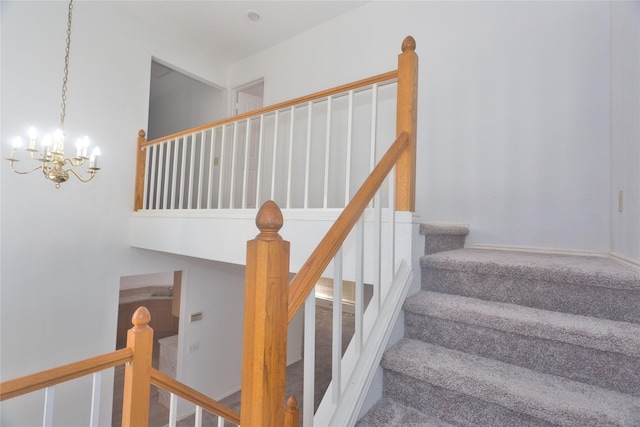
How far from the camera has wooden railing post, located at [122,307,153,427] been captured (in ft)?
4.81

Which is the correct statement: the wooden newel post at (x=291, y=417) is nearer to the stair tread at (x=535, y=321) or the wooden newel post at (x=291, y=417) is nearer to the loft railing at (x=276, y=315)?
the loft railing at (x=276, y=315)

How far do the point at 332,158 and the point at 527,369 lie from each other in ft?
8.77

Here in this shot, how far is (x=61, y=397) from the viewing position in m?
3.00

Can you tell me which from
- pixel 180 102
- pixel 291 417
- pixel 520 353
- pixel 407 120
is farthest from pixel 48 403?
pixel 180 102

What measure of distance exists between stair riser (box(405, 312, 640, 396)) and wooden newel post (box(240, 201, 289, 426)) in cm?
91

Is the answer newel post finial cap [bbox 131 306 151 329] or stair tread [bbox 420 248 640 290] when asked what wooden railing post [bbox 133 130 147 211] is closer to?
newel post finial cap [bbox 131 306 151 329]

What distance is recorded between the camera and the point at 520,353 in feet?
4.19

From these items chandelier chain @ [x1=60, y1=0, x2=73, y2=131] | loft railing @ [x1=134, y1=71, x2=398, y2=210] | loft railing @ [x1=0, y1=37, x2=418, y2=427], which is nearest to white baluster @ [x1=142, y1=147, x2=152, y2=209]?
loft railing @ [x1=134, y1=71, x2=398, y2=210]

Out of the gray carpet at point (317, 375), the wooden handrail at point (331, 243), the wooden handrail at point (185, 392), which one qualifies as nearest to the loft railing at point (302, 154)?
the wooden handrail at point (331, 243)

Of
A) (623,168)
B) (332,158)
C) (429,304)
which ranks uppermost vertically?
(332,158)

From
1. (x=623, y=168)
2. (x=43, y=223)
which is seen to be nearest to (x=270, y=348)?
(x=623, y=168)

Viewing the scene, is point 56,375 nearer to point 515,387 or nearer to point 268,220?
point 268,220

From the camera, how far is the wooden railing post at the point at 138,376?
4.81 feet

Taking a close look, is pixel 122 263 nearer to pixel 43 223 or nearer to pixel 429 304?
pixel 43 223
